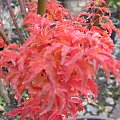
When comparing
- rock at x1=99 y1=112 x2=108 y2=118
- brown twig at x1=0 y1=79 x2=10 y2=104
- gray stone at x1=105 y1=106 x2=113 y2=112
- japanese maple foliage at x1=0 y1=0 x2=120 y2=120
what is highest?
japanese maple foliage at x1=0 y1=0 x2=120 y2=120

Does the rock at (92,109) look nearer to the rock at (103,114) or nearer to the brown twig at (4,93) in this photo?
the rock at (103,114)

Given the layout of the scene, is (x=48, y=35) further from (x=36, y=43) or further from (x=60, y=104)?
(x=60, y=104)

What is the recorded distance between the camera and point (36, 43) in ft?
2.91

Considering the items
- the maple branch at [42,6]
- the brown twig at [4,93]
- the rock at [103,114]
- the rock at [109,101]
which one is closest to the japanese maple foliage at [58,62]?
the maple branch at [42,6]

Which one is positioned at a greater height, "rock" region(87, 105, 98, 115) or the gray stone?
"rock" region(87, 105, 98, 115)

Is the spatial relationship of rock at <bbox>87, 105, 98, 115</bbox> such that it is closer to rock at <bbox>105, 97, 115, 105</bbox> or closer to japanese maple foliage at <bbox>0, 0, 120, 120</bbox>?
rock at <bbox>105, 97, 115, 105</bbox>

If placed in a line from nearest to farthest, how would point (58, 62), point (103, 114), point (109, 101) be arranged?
point (58, 62)
point (103, 114)
point (109, 101)

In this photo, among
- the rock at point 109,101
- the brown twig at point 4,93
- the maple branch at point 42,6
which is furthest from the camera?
the rock at point 109,101

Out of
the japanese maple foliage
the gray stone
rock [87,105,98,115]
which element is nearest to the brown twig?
rock [87,105,98,115]

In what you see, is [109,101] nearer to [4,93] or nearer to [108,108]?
[108,108]

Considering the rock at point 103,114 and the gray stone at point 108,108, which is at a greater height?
the rock at point 103,114

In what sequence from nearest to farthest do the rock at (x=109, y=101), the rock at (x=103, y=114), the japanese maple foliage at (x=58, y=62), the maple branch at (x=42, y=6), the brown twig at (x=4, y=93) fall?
the japanese maple foliage at (x=58, y=62) → the maple branch at (x=42, y=6) → the brown twig at (x=4, y=93) → the rock at (x=103, y=114) → the rock at (x=109, y=101)

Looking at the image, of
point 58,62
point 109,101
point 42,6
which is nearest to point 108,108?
point 109,101

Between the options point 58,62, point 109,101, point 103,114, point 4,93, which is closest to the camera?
point 58,62
